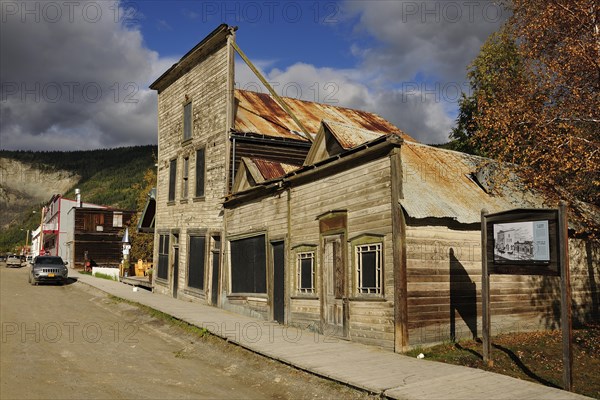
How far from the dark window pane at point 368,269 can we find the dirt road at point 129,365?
2.97m

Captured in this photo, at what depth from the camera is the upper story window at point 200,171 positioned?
2210 centimetres

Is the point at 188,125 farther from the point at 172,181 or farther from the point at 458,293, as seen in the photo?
the point at 458,293

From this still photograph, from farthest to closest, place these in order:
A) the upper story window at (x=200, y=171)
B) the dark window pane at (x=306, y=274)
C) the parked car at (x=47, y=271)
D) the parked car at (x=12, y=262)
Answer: the parked car at (x=12, y=262), the parked car at (x=47, y=271), the upper story window at (x=200, y=171), the dark window pane at (x=306, y=274)

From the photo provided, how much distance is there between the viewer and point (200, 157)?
2241 centimetres

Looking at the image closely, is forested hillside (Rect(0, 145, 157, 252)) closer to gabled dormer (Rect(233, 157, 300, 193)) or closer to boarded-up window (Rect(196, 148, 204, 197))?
boarded-up window (Rect(196, 148, 204, 197))

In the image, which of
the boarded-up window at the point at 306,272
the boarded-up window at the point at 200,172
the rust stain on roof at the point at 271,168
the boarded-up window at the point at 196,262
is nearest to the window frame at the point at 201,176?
the boarded-up window at the point at 200,172

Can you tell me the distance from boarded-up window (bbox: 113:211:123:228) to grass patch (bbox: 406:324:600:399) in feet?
172

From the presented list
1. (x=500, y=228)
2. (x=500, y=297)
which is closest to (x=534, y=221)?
(x=500, y=228)

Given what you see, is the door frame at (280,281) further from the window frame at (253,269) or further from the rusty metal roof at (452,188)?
the rusty metal roof at (452,188)

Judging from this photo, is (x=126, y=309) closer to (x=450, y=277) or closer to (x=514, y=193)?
(x=450, y=277)

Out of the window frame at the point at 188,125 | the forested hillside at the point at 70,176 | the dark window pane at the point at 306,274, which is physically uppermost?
the forested hillside at the point at 70,176

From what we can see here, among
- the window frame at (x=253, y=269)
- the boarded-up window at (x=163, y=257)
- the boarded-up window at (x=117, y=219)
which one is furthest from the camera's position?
the boarded-up window at (x=117, y=219)

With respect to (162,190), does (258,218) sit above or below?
below

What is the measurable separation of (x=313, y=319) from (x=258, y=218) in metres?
4.66
